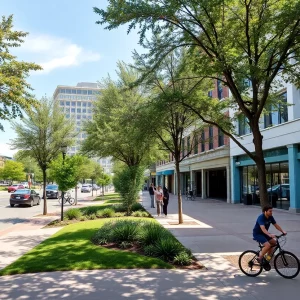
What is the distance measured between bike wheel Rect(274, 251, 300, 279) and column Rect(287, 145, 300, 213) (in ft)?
45.9

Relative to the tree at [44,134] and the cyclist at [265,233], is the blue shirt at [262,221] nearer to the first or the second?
the cyclist at [265,233]

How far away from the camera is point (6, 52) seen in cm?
982

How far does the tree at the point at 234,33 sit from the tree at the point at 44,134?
11.4 meters

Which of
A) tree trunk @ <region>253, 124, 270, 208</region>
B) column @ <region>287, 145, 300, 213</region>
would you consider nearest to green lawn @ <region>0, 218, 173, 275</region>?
tree trunk @ <region>253, 124, 270, 208</region>

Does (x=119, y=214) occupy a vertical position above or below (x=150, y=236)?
below

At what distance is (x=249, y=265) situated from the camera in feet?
22.5

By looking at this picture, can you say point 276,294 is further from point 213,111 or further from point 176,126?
point 176,126

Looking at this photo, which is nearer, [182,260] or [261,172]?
[182,260]

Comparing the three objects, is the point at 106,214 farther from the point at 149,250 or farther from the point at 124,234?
the point at 149,250

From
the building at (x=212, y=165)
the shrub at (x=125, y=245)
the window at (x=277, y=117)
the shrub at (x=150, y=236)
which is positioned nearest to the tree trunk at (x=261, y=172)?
the shrub at (x=150, y=236)

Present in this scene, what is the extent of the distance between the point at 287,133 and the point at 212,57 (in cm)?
1287

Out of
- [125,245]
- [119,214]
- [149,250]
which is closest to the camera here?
[149,250]

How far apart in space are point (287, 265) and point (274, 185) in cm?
1702

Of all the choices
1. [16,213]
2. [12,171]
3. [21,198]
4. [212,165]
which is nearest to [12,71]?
[16,213]
